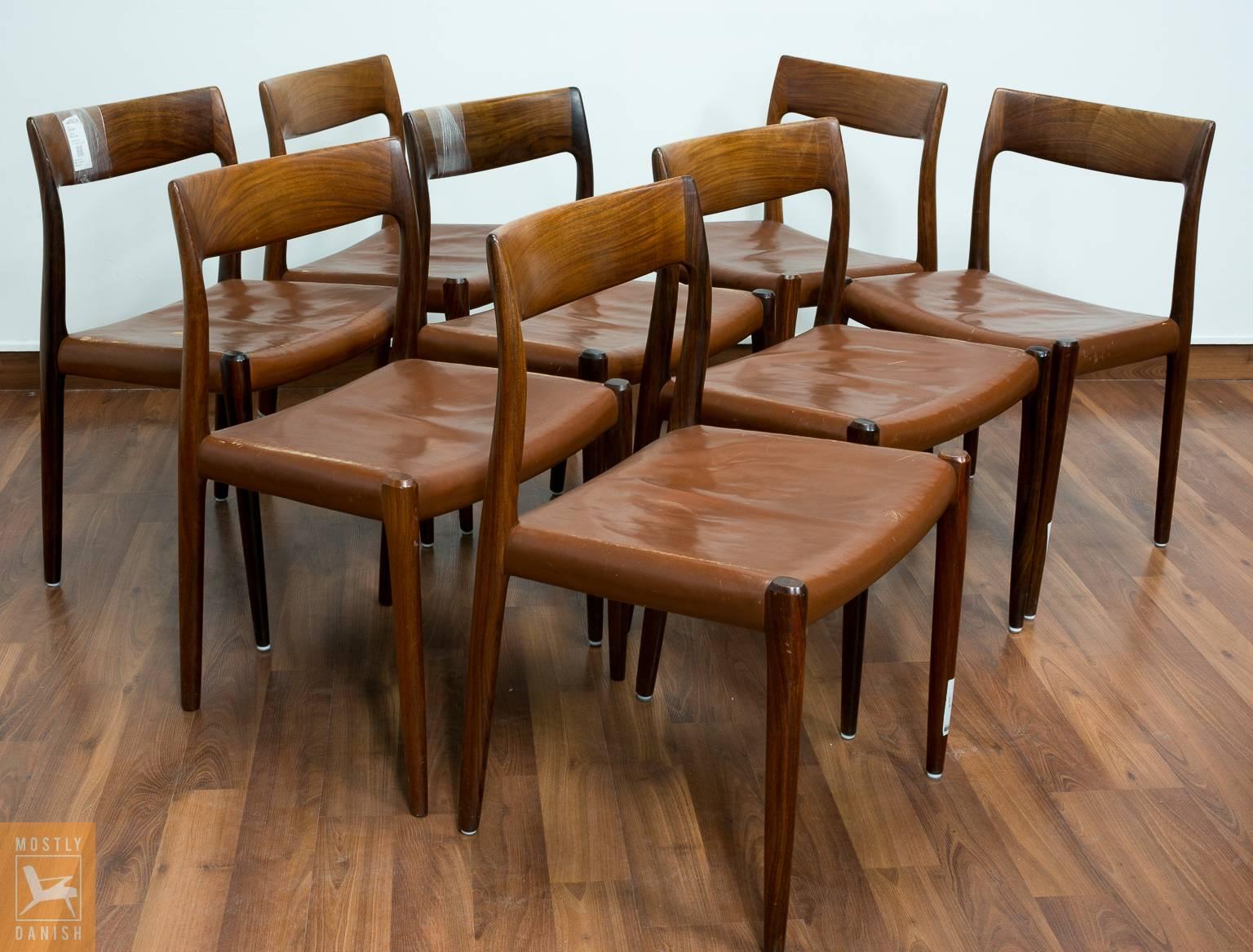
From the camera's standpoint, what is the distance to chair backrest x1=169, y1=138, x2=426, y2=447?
6.48ft

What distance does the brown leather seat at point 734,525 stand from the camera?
1585mm

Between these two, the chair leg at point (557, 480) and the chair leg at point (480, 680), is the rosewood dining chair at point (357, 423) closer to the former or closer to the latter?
the chair leg at point (480, 680)

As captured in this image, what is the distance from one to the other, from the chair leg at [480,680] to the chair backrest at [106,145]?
42.0 inches

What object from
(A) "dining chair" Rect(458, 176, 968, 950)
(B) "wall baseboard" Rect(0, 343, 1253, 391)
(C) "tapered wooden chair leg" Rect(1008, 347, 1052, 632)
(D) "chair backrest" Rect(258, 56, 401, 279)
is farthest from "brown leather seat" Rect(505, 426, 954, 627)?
(B) "wall baseboard" Rect(0, 343, 1253, 391)

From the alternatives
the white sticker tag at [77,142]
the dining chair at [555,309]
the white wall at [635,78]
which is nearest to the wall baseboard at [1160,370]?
the white wall at [635,78]

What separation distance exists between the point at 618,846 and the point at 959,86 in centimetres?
231

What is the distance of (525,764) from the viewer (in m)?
2.02

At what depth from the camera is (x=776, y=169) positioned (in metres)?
2.40

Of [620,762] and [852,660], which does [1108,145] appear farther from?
[620,762]

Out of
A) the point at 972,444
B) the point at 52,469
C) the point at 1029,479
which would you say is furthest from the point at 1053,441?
the point at 52,469

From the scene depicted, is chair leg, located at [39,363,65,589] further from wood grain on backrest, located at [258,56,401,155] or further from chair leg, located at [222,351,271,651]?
wood grain on backrest, located at [258,56,401,155]

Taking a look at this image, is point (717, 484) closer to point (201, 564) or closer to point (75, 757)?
point (201, 564)

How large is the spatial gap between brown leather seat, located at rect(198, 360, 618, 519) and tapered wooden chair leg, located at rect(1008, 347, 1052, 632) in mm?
708

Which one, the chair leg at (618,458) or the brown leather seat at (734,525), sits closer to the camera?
the brown leather seat at (734,525)
